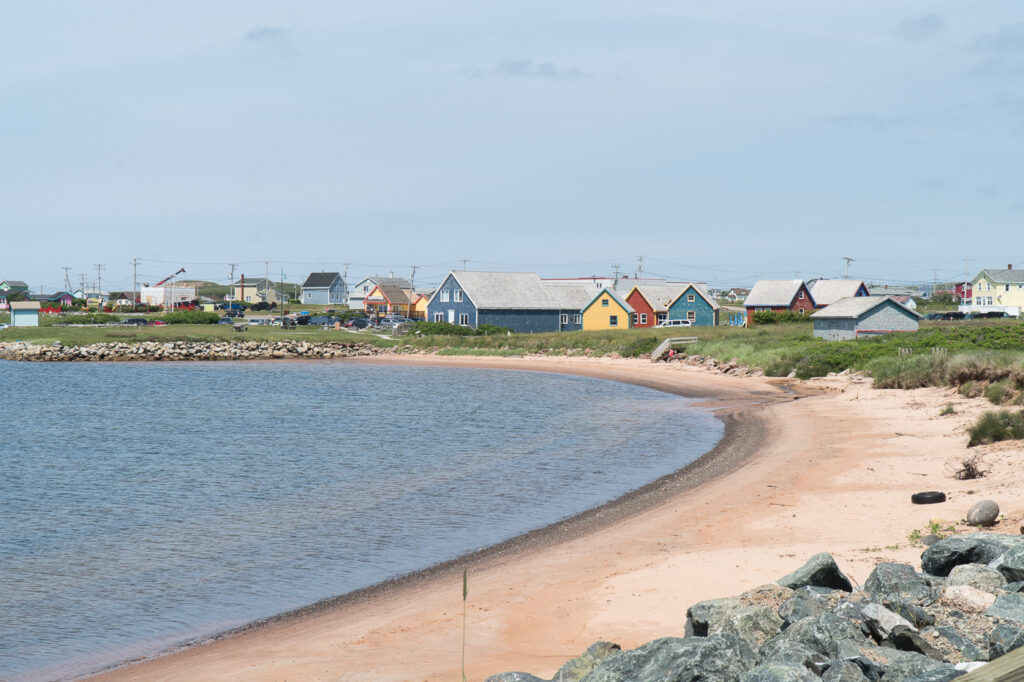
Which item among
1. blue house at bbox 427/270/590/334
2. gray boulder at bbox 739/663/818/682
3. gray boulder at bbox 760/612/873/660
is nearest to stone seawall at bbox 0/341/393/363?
blue house at bbox 427/270/590/334

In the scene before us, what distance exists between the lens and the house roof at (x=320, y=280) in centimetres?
18000

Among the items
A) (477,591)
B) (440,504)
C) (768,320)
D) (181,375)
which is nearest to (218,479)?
(440,504)

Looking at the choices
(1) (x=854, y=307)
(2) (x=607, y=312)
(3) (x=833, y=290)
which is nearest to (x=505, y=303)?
(2) (x=607, y=312)

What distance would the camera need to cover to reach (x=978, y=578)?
9352mm

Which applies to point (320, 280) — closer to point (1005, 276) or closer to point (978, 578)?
point (1005, 276)

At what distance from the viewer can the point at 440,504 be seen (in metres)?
22.5

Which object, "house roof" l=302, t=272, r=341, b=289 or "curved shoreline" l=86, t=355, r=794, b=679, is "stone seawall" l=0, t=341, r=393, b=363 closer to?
"curved shoreline" l=86, t=355, r=794, b=679

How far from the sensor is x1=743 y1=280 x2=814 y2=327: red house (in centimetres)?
9744

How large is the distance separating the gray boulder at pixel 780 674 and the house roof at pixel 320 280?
177 metres

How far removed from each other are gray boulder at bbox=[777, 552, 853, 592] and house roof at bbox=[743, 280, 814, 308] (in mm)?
90473

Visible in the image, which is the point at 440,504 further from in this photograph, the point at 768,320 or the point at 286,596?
the point at 768,320

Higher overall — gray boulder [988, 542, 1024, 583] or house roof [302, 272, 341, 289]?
house roof [302, 272, 341, 289]

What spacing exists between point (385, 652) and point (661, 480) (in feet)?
43.8

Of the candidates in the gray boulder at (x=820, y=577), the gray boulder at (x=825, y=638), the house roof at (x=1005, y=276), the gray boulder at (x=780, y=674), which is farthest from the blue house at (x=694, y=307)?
the gray boulder at (x=780, y=674)
